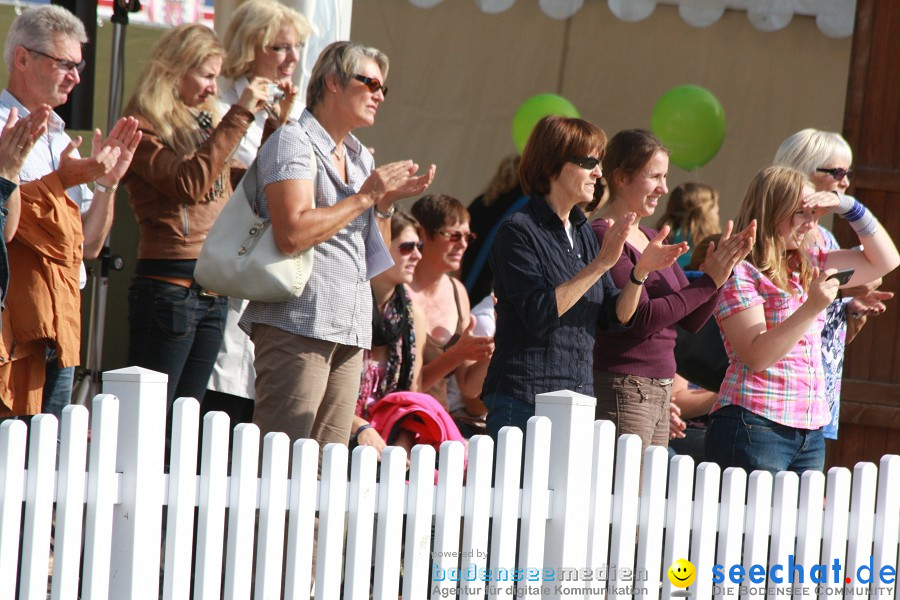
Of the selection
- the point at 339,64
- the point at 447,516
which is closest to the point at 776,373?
the point at 447,516

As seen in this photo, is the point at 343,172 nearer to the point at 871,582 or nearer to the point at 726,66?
the point at 871,582

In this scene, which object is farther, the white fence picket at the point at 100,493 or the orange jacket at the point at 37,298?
the orange jacket at the point at 37,298

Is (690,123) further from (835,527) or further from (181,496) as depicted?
(181,496)

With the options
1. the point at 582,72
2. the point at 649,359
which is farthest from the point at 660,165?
the point at 582,72

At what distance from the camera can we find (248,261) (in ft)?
11.5

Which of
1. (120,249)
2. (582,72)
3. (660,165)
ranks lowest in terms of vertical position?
(120,249)

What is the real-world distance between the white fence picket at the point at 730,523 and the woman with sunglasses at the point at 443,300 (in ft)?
5.53

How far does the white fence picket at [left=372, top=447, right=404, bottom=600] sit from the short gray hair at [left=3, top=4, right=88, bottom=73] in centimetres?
176

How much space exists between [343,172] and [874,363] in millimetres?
2687

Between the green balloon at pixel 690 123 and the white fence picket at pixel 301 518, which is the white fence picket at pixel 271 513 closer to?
the white fence picket at pixel 301 518

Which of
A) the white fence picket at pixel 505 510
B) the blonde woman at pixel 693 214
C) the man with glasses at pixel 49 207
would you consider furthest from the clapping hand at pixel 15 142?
the blonde woman at pixel 693 214

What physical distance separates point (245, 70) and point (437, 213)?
39.3 inches

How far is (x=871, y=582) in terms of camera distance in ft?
11.0

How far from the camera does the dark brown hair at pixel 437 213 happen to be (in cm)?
511
